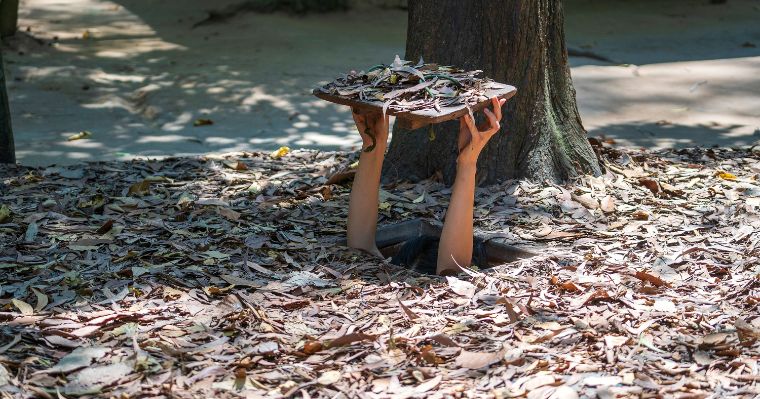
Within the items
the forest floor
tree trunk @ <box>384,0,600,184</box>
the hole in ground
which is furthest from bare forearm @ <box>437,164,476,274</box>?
tree trunk @ <box>384,0,600,184</box>

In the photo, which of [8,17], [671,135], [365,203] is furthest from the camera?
[8,17]

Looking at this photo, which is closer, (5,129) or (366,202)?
(366,202)

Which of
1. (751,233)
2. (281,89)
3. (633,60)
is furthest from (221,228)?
(633,60)

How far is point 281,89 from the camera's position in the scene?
9047 mm

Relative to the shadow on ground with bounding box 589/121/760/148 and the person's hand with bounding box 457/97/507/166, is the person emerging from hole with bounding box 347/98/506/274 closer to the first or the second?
the person's hand with bounding box 457/97/507/166

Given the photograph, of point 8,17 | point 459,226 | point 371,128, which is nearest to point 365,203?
point 371,128

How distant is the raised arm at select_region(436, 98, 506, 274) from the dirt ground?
10.2 feet

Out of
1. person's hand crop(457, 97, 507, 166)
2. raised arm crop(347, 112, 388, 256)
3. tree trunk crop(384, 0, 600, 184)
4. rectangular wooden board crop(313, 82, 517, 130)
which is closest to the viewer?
rectangular wooden board crop(313, 82, 517, 130)

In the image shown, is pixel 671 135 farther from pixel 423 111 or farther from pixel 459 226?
pixel 423 111

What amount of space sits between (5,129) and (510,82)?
3203 mm

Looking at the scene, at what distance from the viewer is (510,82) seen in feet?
16.8

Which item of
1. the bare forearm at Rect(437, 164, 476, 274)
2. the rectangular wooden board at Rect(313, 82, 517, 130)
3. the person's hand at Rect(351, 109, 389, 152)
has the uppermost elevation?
the rectangular wooden board at Rect(313, 82, 517, 130)

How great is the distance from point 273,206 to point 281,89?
4173mm

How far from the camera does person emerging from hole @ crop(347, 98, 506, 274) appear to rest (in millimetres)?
4051
